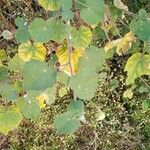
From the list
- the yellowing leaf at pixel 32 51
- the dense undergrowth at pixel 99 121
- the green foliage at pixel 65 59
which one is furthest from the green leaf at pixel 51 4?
the dense undergrowth at pixel 99 121

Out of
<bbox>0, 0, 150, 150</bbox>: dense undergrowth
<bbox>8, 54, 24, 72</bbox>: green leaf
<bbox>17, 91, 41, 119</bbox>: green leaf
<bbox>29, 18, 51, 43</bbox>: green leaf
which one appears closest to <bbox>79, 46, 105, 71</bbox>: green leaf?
<bbox>29, 18, 51, 43</bbox>: green leaf

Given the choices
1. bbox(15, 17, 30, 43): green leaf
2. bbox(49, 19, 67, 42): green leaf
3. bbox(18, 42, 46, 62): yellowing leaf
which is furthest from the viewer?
bbox(18, 42, 46, 62): yellowing leaf

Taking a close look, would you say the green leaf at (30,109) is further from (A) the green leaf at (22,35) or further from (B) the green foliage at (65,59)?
(A) the green leaf at (22,35)

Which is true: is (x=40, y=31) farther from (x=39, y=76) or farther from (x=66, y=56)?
(x=66, y=56)

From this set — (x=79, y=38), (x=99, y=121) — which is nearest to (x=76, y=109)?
(x=79, y=38)

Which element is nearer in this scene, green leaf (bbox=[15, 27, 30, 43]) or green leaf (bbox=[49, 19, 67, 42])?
green leaf (bbox=[49, 19, 67, 42])

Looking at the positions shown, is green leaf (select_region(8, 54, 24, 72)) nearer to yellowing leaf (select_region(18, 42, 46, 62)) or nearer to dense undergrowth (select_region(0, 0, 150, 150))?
yellowing leaf (select_region(18, 42, 46, 62))
